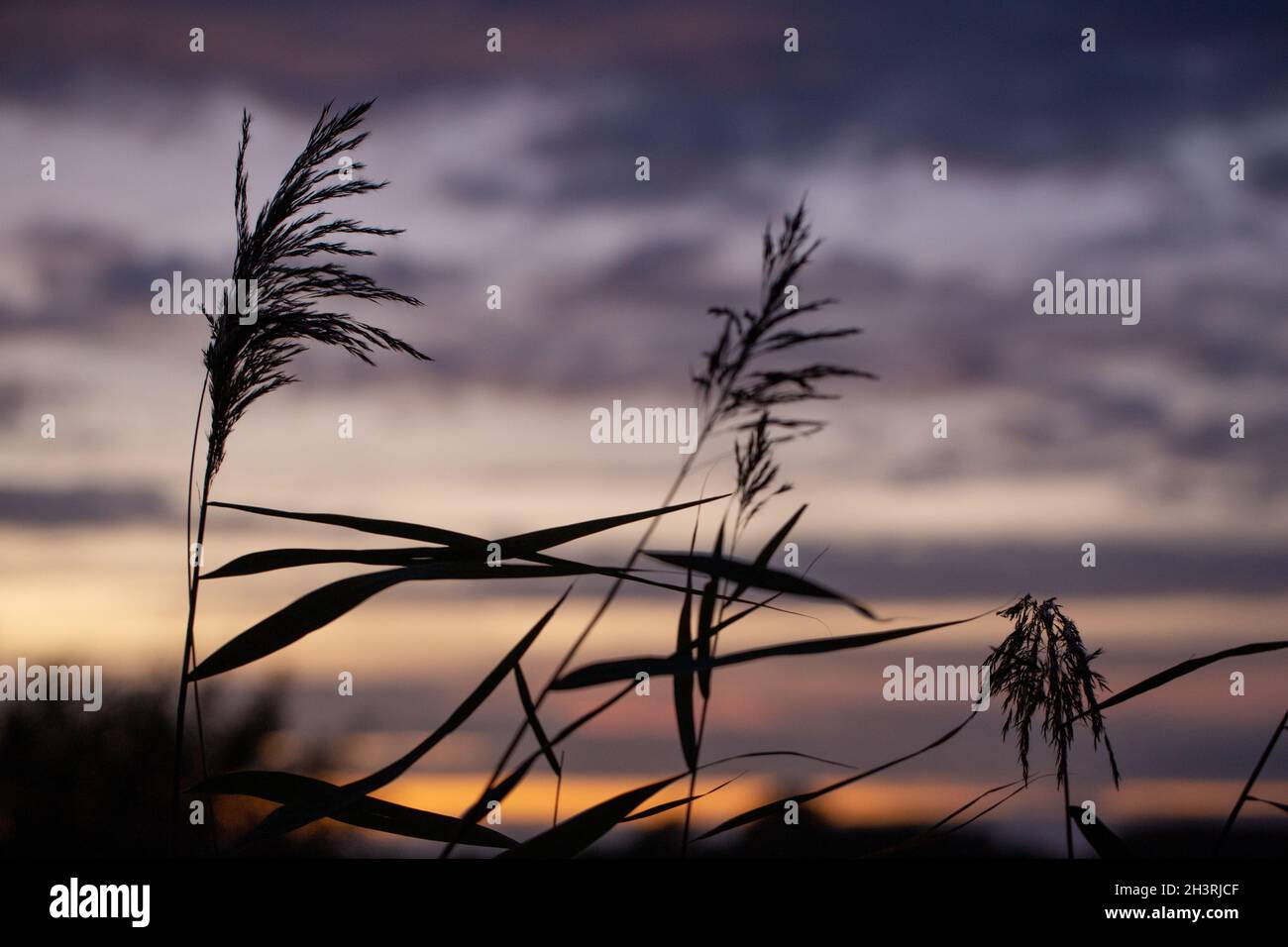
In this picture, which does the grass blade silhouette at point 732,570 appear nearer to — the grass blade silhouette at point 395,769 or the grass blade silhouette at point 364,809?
the grass blade silhouette at point 395,769

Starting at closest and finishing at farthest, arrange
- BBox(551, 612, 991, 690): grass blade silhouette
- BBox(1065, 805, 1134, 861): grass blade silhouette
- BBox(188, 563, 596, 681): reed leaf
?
BBox(551, 612, 991, 690): grass blade silhouette < BBox(188, 563, 596, 681): reed leaf < BBox(1065, 805, 1134, 861): grass blade silhouette

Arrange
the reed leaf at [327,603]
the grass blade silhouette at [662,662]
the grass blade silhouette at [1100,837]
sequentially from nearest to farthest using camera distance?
1. the grass blade silhouette at [662,662]
2. the reed leaf at [327,603]
3. the grass blade silhouette at [1100,837]

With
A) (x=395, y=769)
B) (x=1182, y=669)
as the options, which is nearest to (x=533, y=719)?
(x=395, y=769)

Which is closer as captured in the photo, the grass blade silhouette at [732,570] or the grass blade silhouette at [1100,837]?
the grass blade silhouette at [732,570]

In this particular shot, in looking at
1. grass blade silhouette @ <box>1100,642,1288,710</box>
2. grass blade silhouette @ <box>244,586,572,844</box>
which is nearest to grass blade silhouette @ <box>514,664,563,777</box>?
grass blade silhouette @ <box>244,586,572,844</box>

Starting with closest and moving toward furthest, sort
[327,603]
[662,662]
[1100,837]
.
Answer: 1. [662,662]
2. [327,603]
3. [1100,837]

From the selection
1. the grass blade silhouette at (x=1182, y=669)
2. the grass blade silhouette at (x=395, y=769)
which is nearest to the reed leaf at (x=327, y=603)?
the grass blade silhouette at (x=395, y=769)

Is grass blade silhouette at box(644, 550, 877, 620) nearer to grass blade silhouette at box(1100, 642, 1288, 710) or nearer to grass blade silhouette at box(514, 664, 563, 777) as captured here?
grass blade silhouette at box(514, 664, 563, 777)

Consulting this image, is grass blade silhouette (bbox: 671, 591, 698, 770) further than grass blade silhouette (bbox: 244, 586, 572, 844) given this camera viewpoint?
Yes

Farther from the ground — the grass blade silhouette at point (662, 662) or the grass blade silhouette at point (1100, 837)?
the grass blade silhouette at point (662, 662)

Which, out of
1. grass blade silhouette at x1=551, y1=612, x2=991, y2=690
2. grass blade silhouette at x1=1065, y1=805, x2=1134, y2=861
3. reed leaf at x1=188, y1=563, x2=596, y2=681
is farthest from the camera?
grass blade silhouette at x1=1065, y1=805, x2=1134, y2=861

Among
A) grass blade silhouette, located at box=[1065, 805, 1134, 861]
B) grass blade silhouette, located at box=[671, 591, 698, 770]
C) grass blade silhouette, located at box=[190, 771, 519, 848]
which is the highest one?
grass blade silhouette, located at box=[671, 591, 698, 770]

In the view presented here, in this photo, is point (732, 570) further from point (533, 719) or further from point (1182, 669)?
point (1182, 669)
